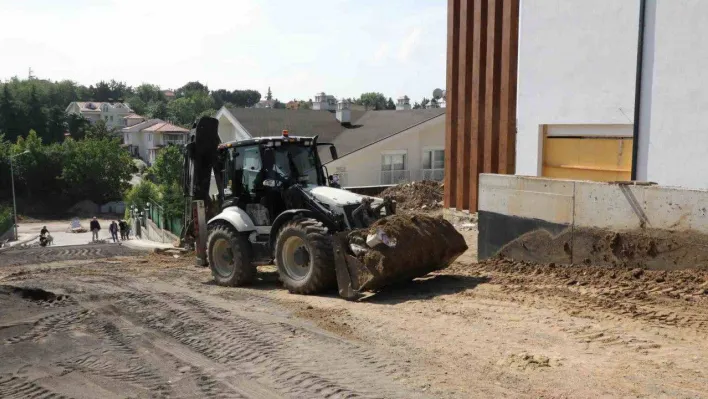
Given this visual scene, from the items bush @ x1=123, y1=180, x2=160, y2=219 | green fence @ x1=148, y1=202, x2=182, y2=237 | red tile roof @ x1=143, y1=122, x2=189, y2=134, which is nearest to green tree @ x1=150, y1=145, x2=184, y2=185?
bush @ x1=123, y1=180, x2=160, y2=219

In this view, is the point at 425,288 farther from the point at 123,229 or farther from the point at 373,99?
the point at 373,99

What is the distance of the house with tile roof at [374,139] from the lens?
3150cm

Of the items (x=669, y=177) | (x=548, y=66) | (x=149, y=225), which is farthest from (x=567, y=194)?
(x=149, y=225)

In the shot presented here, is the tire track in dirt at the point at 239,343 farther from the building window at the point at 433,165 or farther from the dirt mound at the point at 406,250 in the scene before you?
the building window at the point at 433,165

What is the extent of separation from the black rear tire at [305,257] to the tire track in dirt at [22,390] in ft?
13.6

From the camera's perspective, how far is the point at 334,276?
9.66 m

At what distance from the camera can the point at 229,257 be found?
38.7 feet

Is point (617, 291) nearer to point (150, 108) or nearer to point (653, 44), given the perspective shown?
point (653, 44)

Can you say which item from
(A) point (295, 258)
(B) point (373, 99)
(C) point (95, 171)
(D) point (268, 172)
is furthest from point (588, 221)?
(B) point (373, 99)

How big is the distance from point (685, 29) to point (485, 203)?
4.57 m

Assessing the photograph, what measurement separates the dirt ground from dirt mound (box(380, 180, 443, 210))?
11.3 m

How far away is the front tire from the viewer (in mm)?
11164

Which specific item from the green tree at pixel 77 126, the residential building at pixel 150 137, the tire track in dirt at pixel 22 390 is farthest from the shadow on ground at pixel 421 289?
the green tree at pixel 77 126

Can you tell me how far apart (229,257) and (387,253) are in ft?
12.5
